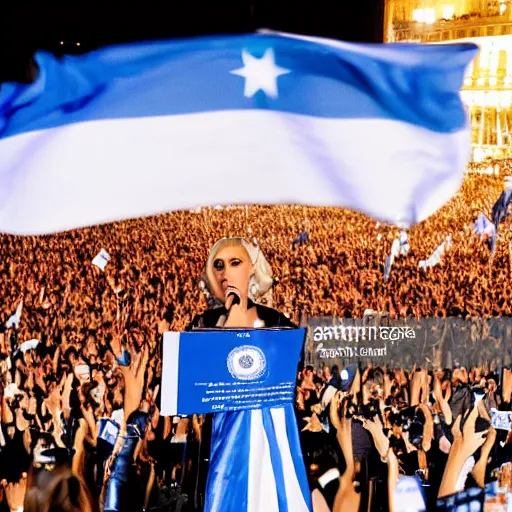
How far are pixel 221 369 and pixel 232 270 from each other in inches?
19.8

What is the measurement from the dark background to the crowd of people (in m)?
1.47

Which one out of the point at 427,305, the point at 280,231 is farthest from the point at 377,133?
the point at 427,305

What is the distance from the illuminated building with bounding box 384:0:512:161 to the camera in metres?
5.58

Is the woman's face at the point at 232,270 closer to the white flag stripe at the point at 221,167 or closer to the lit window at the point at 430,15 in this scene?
the white flag stripe at the point at 221,167

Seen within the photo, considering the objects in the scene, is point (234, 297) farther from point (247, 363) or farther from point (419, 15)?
point (419, 15)

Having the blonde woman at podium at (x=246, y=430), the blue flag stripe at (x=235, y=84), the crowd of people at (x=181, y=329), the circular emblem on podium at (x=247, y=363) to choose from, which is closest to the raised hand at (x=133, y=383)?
the crowd of people at (x=181, y=329)

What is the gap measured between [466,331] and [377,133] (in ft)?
4.52

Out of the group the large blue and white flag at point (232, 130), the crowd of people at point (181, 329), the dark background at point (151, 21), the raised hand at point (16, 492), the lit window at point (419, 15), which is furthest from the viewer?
the dark background at point (151, 21)

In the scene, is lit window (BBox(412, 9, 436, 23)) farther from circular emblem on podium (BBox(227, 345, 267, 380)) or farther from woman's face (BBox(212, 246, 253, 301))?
circular emblem on podium (BBox(227, 345, 267, 380))

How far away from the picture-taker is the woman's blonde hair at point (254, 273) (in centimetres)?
536

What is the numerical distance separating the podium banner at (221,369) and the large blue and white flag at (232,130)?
0.71 m

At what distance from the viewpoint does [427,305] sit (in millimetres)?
5652

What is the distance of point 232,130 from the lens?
4.86 meters

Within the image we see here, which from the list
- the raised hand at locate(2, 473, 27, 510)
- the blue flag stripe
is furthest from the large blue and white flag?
the raised hand at locate(2, 473, 27, 510)
